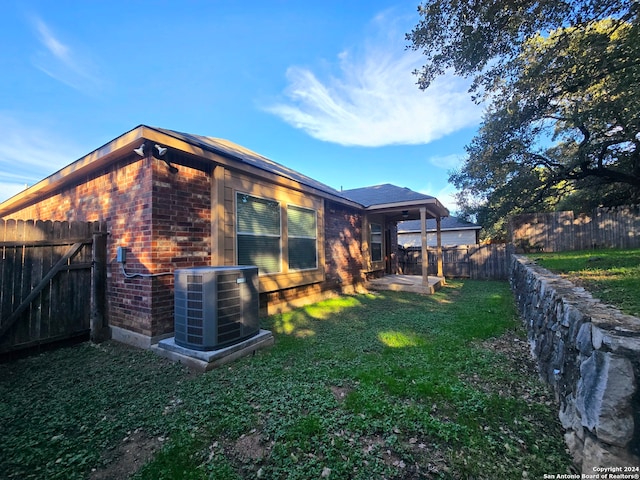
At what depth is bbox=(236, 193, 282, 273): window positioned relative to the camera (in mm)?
5148

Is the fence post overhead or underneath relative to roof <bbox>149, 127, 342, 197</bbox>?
underneath

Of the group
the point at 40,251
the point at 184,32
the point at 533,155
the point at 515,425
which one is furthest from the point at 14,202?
the point at 533,155

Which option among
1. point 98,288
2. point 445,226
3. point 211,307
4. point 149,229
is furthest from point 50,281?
point 445,226

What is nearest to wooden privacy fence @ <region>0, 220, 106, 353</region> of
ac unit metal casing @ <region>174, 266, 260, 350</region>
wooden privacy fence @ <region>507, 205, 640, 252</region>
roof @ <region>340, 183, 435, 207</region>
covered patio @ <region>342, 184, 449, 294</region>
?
ac unit metal casing @ <region>174, 266, 260, 350</region>

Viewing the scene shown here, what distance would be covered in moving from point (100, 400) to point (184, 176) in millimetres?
3130

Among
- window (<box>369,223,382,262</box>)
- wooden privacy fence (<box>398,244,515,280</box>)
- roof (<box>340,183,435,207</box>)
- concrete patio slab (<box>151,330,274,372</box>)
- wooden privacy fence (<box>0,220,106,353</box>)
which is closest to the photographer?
concrete patio slab (<box>151,330,274,372</box>)

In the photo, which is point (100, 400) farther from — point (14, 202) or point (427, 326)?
point (14, 202)

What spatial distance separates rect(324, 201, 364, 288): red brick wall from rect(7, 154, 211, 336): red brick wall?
4.02m

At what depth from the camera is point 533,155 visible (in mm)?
10711

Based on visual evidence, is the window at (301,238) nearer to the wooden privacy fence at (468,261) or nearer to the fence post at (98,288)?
the fence post at (98,288)

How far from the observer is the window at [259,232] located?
515 cm

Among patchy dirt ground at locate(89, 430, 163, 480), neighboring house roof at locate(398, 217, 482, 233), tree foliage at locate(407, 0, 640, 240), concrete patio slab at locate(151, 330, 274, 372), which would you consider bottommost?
patchy dirt ground at locate(89, 430, 163, 480)

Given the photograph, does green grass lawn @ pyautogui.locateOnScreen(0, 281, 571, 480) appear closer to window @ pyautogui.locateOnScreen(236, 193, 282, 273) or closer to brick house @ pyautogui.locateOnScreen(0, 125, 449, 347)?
brick house @ pyautogui.locateOnScreen(0, 125, 449, 347)

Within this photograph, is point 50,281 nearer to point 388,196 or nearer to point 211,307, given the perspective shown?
point 211,307
